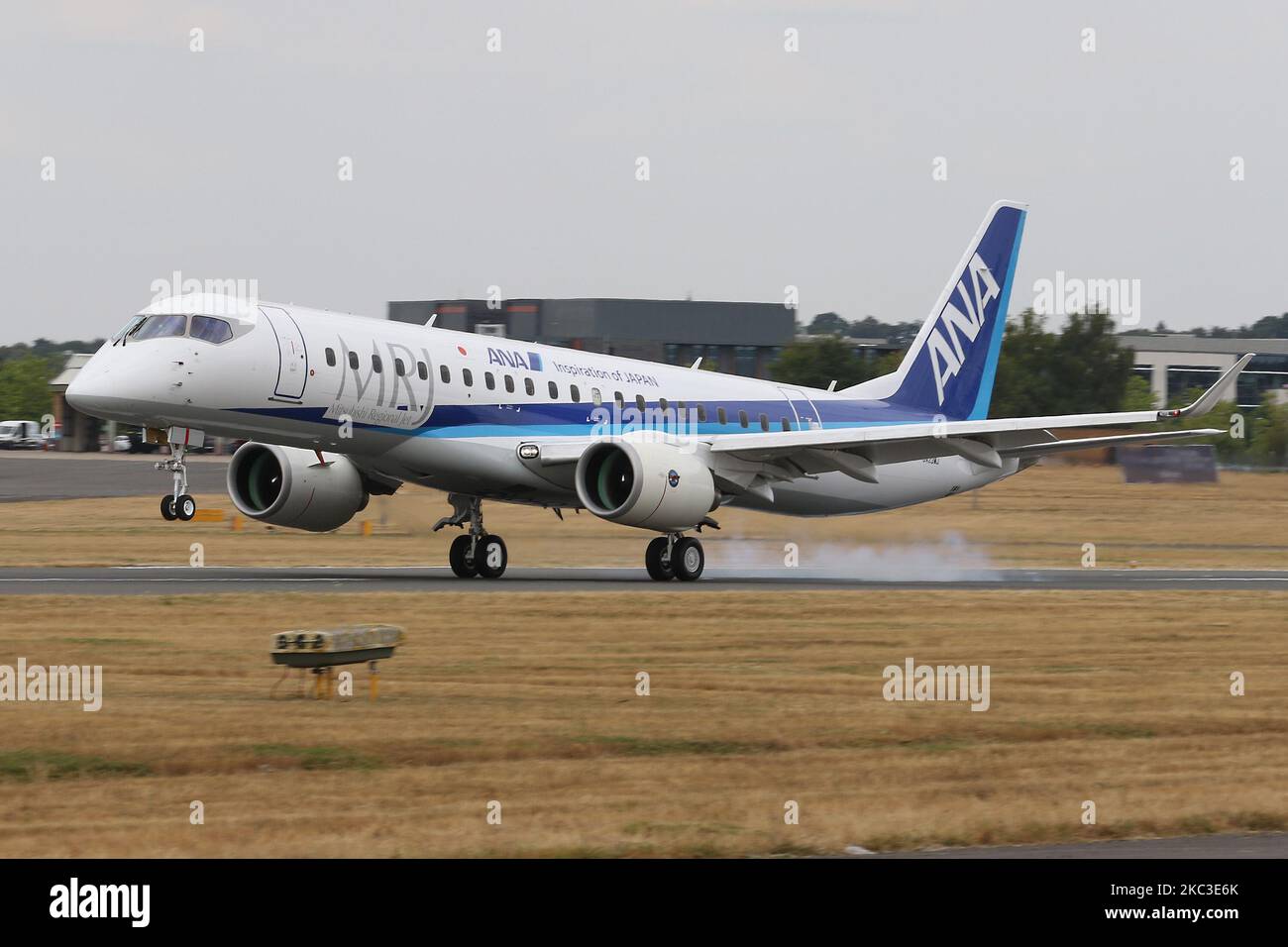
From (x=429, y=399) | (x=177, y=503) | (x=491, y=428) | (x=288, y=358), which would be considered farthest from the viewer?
(x=491, y=428)

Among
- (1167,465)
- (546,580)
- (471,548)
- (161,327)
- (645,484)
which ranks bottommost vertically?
(546,580)

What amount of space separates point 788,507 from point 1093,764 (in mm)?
19805

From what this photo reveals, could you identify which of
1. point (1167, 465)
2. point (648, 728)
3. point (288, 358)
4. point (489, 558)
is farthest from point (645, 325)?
point (648, 728)

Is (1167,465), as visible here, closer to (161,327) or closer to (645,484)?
(645,484)

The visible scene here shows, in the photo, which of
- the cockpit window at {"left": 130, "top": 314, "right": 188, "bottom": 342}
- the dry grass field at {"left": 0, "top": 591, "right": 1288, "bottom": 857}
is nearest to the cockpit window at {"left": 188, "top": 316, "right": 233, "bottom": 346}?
the cockpit window at {"left": 130, "top": 314, "right": 188, "bottom": 342}

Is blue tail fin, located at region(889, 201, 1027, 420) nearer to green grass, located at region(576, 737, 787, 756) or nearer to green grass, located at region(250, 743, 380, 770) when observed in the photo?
green grass, located at region(576, 737, 787, 756)

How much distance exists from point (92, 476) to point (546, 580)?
4723 cm

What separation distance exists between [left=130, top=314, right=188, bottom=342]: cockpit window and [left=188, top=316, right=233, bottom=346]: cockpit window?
0.51 feet

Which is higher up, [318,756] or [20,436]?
[20,436]

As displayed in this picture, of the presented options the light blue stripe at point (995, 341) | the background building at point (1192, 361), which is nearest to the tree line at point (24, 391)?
the background building at point (1192, 361)

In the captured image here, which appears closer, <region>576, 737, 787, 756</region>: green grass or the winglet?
<region>576, 737, 787, 756</region>: green grass

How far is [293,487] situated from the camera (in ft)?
97.2

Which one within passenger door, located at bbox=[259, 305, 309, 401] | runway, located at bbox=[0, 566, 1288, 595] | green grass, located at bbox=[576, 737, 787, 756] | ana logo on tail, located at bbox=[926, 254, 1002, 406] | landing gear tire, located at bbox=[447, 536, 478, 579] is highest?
ana logo on tail, located at bbox=[926, 254, 1002, 406]

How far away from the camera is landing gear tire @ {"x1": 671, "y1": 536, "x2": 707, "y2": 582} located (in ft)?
98.7
